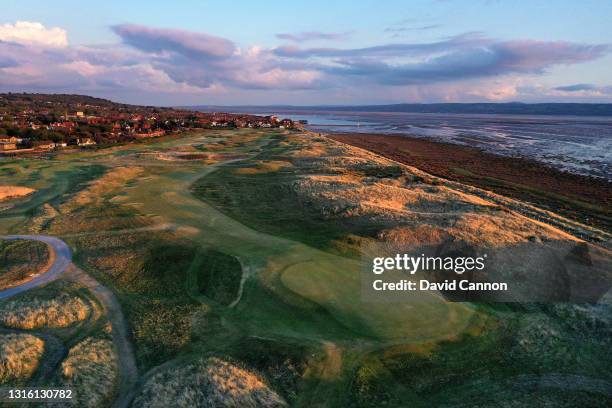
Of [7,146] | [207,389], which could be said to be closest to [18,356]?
[207,389]

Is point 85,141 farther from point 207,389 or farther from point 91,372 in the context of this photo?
point 207,389

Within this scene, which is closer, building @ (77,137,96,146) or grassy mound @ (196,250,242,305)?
grassy mound @ (196,250,242,305)

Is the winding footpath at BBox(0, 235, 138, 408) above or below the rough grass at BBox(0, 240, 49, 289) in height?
below

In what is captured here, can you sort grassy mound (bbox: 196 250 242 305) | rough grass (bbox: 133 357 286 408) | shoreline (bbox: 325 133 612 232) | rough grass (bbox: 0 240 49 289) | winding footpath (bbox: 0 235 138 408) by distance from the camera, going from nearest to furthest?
rough grass (bbox: 133 357 286 408), winding footpath (bbox: 0 235 138 408), grassy mound (bbox: 196 250 242 305), rough grass (bbox: 0 240 49 289), shoreline (bbox: 325 133 612 232)

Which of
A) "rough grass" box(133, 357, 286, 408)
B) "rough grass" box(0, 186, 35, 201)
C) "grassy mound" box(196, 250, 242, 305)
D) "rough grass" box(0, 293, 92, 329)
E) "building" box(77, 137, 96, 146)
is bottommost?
"rough grass" box(133, 357, 286, 408)

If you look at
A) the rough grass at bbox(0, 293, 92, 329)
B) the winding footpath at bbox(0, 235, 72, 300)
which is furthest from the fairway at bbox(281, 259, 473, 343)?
the winding footpath at bbox(0, 235, 72, 300)

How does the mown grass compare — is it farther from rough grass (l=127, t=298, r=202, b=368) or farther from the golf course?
rough grass (l=127, t=298, r=202, b=368)

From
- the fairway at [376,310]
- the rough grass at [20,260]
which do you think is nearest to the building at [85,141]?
the rough grass at [20,260]
